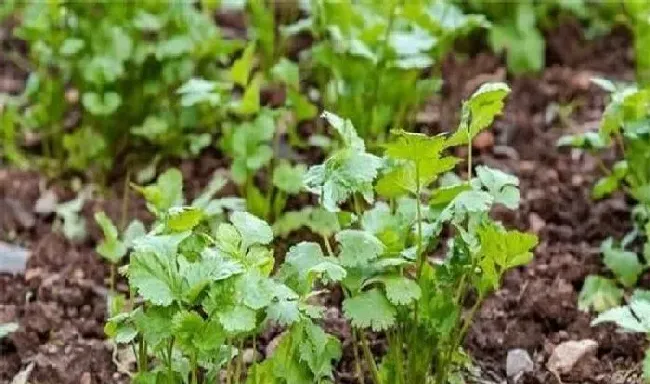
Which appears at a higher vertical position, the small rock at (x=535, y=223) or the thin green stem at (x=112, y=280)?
the small rock at (x=535, y=223)

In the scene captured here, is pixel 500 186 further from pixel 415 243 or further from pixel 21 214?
pixel 21 214

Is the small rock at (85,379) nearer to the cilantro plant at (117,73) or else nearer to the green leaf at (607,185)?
the cilantro plant at (117,73)

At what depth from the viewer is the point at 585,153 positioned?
9.16 ft

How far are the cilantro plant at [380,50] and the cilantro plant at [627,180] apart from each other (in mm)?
355

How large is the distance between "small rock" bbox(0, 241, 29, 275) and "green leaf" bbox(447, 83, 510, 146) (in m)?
0.94

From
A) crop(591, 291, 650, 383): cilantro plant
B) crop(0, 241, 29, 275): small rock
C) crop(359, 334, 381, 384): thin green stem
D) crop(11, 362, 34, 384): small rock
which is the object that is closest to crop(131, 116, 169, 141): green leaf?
crop(0, 241, 29, 275): small rock

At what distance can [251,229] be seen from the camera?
1744 mm

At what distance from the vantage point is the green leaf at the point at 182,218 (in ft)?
5.75

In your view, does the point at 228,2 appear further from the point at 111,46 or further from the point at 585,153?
the point at 585,153

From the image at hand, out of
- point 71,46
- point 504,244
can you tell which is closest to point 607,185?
point 504,244

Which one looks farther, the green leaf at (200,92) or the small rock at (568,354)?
the green leaf at (200,92)

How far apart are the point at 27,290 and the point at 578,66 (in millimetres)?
1476

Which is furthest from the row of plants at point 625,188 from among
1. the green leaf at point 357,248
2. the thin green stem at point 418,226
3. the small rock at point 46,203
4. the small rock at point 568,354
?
the small rock at point 46,203

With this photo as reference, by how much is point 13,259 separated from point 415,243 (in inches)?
34.5
